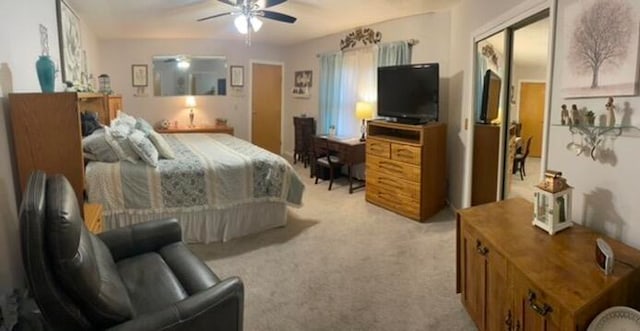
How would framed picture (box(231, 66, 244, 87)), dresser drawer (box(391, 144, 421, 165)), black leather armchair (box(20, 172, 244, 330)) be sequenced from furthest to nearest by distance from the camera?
framed picture (box(231, 66, 244, 87)), dresser drawer (box(391, 144, 421, 165)), black leather armchair (box(20, 172, 244, 330))

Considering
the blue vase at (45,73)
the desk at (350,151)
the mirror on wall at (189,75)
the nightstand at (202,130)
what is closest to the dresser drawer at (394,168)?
the desk at (350,151)

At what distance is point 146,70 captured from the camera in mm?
6938

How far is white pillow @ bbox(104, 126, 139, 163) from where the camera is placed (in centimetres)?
324

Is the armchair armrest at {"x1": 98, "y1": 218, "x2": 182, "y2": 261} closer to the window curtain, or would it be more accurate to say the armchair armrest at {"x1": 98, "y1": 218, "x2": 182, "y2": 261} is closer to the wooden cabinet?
the wooden cabinet

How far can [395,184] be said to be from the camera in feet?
14.2

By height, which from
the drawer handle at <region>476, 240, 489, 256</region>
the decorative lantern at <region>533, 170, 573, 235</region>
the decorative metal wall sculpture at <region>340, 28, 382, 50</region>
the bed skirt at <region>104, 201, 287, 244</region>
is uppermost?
the decorative metal wall sculpture at <region>340, 28, 382, 50</region>

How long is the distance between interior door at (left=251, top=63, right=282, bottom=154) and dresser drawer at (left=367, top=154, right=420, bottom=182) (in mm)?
3828

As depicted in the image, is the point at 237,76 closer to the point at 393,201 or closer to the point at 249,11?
the point at 249,11

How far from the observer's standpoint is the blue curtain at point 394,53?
4945mm

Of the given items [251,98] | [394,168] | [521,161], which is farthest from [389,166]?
[251,98]

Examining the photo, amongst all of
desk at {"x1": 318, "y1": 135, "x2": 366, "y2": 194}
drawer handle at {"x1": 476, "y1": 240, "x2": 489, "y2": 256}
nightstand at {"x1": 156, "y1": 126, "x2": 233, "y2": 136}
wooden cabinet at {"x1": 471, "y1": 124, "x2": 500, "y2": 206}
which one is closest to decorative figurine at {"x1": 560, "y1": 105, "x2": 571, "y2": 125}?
drawer handle at {"x1": 476, "y1": 240, "x2": 489, "y2": 256}

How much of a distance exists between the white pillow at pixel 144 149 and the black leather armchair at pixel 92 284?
144 cm

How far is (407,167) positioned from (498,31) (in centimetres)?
160

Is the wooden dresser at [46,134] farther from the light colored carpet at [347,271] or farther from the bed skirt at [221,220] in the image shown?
the light colored carpet at [347,271]
